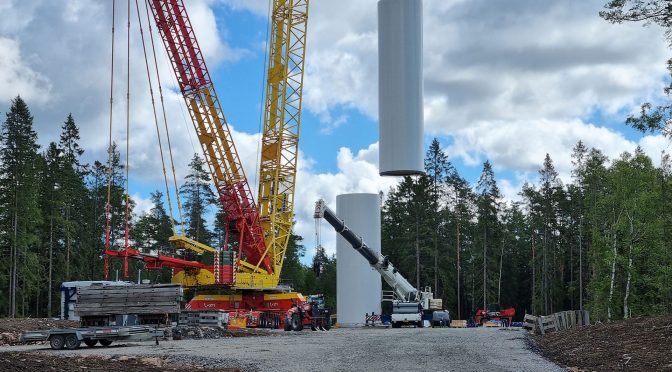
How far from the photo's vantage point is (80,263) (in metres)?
61.1

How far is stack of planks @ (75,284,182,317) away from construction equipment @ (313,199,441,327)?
16.6 meters

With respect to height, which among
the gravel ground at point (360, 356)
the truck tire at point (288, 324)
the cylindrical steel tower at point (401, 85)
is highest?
the cylindrical steel tower at point (401, 85)

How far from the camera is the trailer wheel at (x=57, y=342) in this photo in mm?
21281

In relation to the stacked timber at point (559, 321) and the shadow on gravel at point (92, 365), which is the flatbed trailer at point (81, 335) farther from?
the stacked timber at point (559, 321)

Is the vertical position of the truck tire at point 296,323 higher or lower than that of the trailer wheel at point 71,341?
lower

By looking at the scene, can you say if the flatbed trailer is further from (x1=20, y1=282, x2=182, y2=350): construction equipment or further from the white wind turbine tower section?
the white wind turbine tower section

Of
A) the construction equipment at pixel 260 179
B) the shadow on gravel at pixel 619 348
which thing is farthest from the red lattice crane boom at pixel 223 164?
the shadow on gravel at pixel 619 348

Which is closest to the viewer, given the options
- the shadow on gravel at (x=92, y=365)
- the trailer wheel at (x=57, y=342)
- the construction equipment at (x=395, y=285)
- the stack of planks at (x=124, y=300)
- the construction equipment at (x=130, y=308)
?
the shadow on gravel at (x=92, y=365)

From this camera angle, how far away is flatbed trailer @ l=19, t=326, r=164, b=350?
21312 mm

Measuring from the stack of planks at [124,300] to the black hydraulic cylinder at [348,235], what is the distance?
17482 millimetres

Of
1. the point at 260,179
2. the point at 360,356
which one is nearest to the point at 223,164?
the point at 260,179

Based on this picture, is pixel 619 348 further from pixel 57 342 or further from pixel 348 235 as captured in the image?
pixel 348 235

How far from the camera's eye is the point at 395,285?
46.4 meters

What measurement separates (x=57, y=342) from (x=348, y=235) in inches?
890
